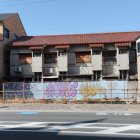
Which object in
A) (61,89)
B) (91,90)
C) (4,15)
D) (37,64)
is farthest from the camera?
(4,15)

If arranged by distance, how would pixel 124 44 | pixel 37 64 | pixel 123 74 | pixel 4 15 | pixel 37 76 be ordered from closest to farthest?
pixel 124 44 → pixel 123 74 → pixel 37 64 → pixel 37 76 → pixel 4 15

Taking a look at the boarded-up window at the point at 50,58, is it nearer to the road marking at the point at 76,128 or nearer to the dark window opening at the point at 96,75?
the dark window opening at the point at 96,75

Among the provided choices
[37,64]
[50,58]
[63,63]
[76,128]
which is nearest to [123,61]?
[63,63]

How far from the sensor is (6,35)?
45938 mm

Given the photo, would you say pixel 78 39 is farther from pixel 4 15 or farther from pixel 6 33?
pixel 4 15

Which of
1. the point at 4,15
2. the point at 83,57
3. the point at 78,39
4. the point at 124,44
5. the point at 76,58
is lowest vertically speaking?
the point at 76,58

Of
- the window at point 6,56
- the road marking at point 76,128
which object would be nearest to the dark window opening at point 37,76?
the window at point 6,56

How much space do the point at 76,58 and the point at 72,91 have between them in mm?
5694

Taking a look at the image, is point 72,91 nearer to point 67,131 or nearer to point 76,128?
point 76,128

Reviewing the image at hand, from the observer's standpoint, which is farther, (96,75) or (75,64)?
(75,64)

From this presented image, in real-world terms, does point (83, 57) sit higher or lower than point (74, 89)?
higher

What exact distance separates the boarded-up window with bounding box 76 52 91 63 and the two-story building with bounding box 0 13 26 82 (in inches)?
336

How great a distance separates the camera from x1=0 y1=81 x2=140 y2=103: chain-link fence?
35531mm

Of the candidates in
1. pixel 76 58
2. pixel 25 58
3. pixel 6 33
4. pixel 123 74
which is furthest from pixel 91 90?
pixel 6 33
